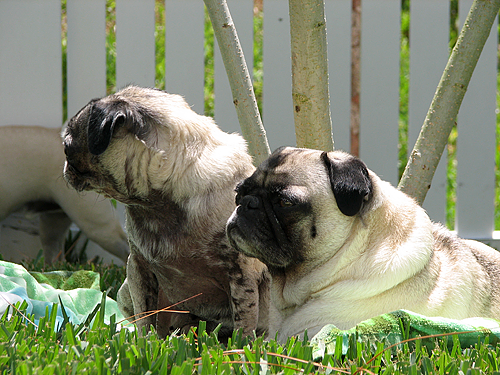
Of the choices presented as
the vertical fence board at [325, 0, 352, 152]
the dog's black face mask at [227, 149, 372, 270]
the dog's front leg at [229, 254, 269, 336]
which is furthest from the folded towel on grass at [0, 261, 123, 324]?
the vertical fence board at [325, 0, 352, 152]

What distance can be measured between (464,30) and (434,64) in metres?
1.87

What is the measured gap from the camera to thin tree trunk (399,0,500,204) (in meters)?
3.10

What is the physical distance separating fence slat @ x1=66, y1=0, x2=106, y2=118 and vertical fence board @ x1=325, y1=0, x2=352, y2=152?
195 cm

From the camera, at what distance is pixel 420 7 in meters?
4.93

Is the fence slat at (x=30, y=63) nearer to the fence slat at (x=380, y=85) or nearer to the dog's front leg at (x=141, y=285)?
the fence slat at (x=380, y=85)

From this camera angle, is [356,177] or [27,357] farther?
[356,177]

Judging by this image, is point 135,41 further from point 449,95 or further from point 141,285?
point 141,285

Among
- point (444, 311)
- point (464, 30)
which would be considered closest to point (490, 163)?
point (464, 30)

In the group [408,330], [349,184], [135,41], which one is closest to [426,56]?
[135,41]

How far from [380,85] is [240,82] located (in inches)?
81.8

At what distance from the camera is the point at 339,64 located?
497 centimetres

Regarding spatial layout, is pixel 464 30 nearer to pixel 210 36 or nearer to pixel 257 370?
pixel 257 370

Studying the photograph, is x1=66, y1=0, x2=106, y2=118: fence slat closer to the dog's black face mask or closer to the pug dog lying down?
the pug dog lying down

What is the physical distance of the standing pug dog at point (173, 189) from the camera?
7.75 feet
